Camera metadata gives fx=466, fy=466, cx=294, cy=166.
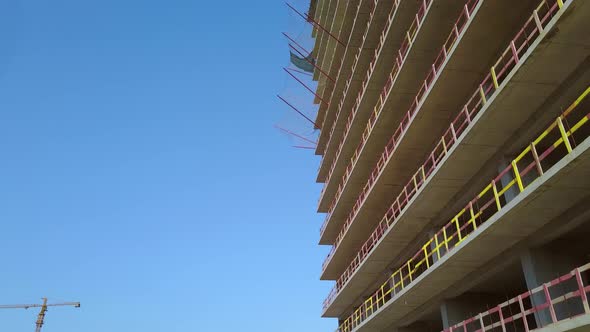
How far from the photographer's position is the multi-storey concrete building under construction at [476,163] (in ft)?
35.9

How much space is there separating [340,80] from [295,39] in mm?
8580

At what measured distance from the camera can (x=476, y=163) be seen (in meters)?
15.1

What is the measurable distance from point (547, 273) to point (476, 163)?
13.5ft

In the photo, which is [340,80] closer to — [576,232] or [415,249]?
[415,249]

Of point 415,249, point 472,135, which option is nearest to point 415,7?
point 472,135

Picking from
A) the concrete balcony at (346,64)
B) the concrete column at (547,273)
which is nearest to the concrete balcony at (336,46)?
the concrete balcony at (346,64)

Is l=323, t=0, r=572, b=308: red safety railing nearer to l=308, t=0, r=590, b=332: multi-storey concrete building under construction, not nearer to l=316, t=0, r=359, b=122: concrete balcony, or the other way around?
l=308, t=0, r=590, b=332: multi-storey concrete building under construction

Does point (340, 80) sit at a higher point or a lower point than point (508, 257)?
higher

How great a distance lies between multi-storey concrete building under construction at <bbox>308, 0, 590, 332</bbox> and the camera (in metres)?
11.0

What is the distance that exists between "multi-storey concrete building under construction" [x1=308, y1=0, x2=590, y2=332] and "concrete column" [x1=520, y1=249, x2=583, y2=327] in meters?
0.03

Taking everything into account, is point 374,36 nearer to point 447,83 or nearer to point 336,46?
point 336,46

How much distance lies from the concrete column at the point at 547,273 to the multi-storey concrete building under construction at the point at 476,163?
0.03 metres

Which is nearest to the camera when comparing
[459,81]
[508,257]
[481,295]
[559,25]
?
[559,25]

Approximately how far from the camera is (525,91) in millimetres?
11914
